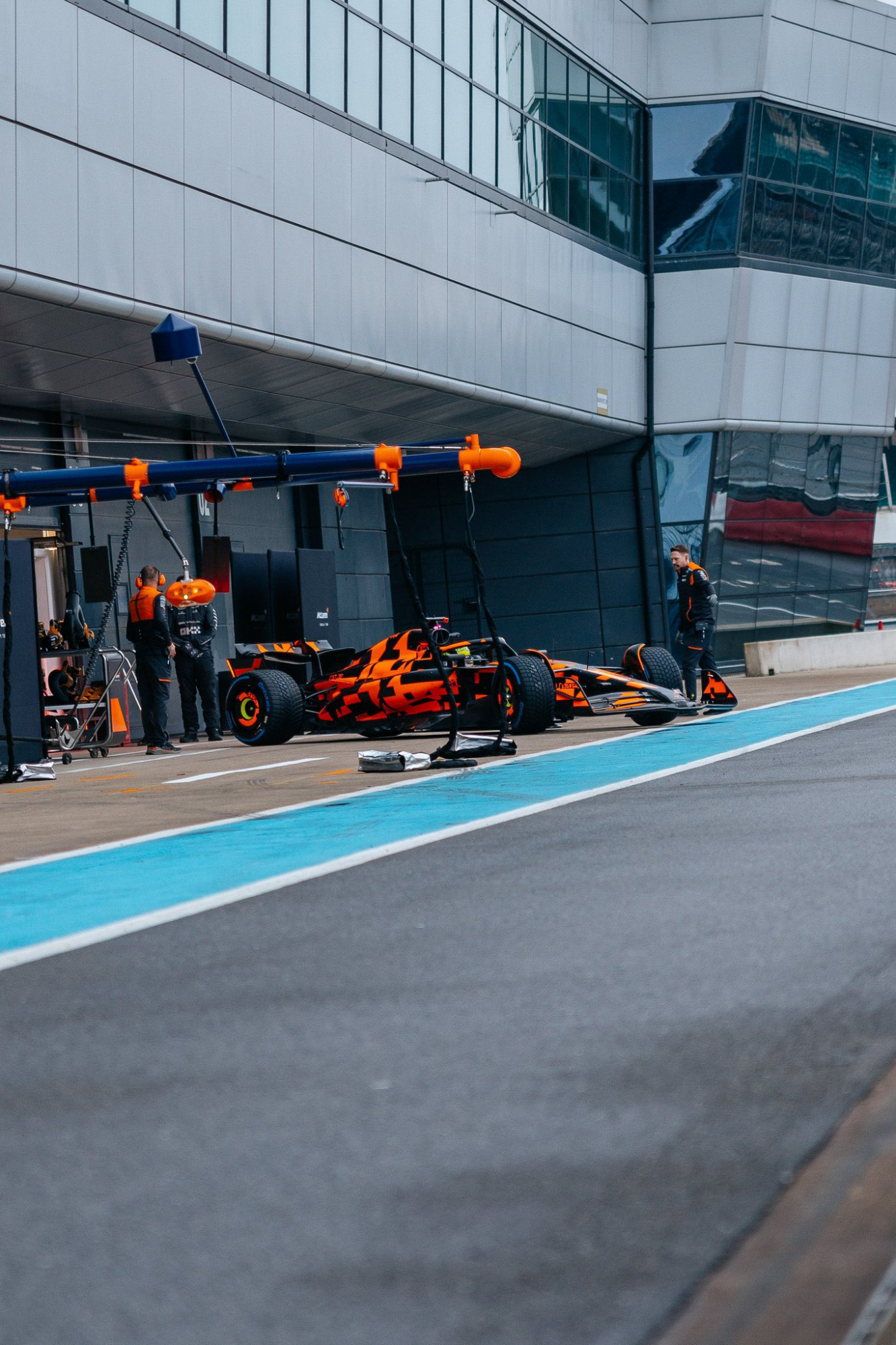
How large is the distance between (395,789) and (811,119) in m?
Answer: 29.0

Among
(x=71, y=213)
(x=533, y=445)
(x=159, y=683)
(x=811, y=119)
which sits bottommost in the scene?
(x=159, y=683)

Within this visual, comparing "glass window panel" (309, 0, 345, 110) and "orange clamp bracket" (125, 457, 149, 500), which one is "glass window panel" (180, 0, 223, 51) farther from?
"orange clamp bracket" (125, 457, 149, 500)

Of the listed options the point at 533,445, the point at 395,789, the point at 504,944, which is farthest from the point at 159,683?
the point at 533,445

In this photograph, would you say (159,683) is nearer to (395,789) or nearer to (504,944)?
(395,789)

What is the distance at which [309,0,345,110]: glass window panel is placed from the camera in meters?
23.8

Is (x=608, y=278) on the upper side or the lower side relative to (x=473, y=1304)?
upper

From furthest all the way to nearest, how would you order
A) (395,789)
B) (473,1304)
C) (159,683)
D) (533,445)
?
(533,445)
(159,683)
(395,789)
(473,1304)

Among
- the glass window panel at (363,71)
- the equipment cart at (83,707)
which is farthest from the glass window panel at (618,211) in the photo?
the equipment cart at (83,707)

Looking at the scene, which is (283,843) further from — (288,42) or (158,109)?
(288,42)

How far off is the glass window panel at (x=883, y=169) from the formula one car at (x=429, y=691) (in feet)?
78.8

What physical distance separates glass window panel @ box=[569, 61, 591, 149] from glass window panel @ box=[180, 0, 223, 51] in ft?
41.6

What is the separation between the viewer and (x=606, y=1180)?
3.26 metres

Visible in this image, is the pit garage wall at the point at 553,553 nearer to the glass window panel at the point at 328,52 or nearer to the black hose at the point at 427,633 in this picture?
the glass window panel at the point at 328,52

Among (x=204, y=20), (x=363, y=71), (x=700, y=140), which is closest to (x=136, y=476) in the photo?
(x=204, y=20)
